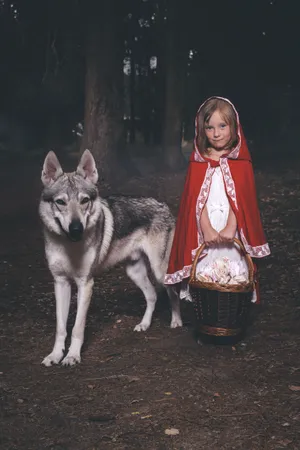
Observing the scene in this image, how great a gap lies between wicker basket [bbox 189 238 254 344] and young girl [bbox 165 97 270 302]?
12 centimetres

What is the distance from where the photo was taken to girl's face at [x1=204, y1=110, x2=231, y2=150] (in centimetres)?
513

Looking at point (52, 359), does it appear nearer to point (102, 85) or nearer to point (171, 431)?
point (171, 431)

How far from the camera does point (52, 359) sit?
5.23 metres

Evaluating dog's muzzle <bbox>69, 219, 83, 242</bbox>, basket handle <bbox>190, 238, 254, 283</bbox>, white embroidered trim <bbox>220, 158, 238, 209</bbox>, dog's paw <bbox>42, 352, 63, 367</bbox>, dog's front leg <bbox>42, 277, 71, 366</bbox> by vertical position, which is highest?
white embroidered trim <bbox>220, 158, 238, 209</bbox>

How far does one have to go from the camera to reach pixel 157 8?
785 inches

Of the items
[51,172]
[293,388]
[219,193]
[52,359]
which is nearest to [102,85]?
[51,172]

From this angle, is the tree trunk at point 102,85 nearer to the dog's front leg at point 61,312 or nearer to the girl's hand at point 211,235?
the dog's front leg at point 61,312

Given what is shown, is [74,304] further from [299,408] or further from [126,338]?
[299,408]

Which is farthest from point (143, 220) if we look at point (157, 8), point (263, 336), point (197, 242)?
point (157, 8)

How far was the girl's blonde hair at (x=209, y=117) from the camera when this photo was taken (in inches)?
202

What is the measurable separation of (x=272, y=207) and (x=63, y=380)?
28.1 feet

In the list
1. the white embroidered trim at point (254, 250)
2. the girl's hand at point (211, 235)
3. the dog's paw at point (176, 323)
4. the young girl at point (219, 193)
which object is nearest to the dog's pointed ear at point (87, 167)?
the young girl at point (219, 193)

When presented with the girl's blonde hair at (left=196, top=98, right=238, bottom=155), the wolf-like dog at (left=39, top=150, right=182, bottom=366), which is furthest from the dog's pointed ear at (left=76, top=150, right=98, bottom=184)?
the girl's blonde hair at (left=196, top=98, right=238, bottom=155)

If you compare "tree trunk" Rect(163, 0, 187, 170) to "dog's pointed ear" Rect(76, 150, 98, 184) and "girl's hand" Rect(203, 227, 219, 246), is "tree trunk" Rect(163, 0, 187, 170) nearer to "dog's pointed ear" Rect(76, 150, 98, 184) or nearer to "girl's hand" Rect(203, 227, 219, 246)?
"dog's pointed ear" Rect(76, 150, 98, 184)
